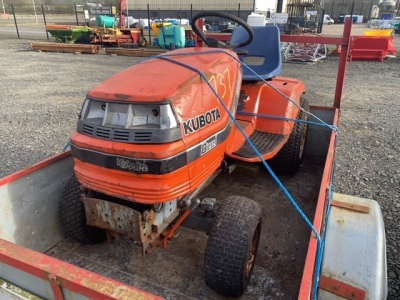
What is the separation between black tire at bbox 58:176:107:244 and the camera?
2.34 meters

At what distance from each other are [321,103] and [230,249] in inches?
220

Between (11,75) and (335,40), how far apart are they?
372 inches

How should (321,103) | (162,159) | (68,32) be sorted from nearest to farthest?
1. (162,159)
2. (321,103)
3. (68,32)

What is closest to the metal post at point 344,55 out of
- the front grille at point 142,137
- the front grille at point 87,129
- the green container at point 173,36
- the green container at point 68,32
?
the front grille at point 142,137

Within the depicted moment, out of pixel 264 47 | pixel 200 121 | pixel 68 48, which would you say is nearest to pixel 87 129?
pixel 200 121

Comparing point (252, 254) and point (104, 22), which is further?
point (104, 22)

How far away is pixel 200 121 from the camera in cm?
201

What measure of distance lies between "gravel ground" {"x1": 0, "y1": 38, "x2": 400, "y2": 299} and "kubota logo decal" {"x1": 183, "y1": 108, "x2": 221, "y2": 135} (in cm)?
165

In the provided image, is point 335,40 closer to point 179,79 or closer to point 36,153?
point 179,79

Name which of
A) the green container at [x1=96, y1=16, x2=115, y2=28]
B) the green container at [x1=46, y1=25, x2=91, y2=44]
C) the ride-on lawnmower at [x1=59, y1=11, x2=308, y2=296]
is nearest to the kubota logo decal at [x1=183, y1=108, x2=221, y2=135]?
the ride-on lawnmower at [x1=59, y1=11, x2=308, y2=296]

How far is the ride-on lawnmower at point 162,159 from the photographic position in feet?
5.87

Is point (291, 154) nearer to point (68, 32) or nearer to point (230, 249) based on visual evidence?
point (230, 249)

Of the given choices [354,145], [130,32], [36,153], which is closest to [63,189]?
[36,153]

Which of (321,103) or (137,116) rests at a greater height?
(137,116)
